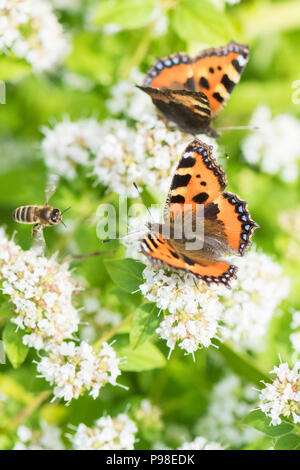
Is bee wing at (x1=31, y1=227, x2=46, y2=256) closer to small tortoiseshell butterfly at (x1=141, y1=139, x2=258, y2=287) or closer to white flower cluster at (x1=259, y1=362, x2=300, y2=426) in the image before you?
small tortoiseshell butterfly at (x1=141, y1=139, x2=258, y2=287)

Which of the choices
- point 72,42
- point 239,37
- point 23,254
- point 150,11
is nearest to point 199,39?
point 150,11

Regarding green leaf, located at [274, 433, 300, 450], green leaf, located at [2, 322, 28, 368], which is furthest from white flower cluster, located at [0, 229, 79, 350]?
green leaf, located at [274, 433, 300, 450]

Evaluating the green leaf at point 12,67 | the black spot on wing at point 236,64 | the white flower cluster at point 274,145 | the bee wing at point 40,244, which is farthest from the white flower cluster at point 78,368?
the white flower cluster at point 274,145

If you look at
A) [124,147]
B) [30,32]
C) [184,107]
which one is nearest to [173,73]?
[184,107]

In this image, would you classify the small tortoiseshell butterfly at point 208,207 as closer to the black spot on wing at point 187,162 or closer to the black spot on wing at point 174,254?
the black spot on wing at point 187,162

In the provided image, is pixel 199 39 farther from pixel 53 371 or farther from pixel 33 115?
pixel 53 371
